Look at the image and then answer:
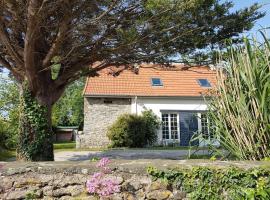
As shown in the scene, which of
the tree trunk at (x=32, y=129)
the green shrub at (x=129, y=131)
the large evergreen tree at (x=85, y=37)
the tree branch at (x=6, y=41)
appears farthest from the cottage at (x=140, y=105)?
the tree branch at (x=6, y=41)

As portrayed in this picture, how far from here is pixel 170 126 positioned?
2517cm

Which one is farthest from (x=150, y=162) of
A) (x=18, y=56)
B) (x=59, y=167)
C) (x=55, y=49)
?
(x=18, y=56)

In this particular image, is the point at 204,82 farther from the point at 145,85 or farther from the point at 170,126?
the point at 170,126

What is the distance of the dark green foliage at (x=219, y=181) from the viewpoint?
4375 millimetres

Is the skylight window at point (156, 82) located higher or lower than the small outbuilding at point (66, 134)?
higher

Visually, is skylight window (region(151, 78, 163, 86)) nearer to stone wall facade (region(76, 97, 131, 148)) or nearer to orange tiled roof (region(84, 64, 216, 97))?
orange tiled roof (region(84, 64, 216, 97))

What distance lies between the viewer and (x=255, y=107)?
5.21 metres

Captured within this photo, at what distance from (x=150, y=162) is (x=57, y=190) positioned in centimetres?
126

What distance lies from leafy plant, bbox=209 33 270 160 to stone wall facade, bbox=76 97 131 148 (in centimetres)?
1901

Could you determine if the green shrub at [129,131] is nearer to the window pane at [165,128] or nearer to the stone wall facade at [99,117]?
the stone wall facade at [99,117]

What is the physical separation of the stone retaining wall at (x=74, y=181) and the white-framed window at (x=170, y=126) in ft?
67.2

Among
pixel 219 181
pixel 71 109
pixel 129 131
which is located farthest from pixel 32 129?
pixel 71 109

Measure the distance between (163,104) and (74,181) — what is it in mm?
21012

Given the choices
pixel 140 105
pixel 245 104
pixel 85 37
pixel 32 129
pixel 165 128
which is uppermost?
pixel 85 37
